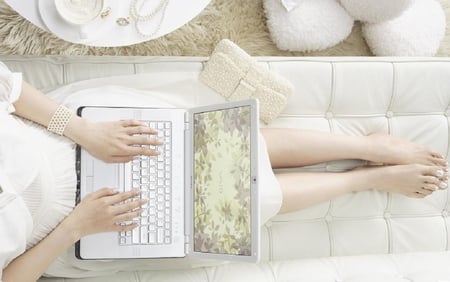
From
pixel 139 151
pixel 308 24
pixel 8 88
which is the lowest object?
pixel 139 151

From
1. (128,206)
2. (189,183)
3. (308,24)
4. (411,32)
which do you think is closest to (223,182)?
(189,183)

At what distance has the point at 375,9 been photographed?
66.0 inches

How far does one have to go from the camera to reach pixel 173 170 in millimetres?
1359

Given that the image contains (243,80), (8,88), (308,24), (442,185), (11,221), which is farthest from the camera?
(308,24)

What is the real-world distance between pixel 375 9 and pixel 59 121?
2.95 feet

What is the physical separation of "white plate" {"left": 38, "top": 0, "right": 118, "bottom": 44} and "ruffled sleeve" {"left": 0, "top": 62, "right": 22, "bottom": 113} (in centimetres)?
13

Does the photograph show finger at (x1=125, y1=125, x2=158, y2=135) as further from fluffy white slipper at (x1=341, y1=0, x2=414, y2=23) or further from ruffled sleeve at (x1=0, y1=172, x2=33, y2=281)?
fluffy white slipper at (x1=341, y1=0, x2=414, y2=23)

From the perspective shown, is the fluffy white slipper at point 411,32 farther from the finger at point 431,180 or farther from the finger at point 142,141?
the finger at point 142,141

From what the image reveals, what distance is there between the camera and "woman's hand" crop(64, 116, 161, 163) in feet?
4.28

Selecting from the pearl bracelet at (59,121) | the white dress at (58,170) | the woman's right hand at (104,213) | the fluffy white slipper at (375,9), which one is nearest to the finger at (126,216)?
the woman's right hand at (104,213)

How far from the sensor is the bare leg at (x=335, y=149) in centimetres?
149

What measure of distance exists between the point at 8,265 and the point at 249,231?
0.48 metres

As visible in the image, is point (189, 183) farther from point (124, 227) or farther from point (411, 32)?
point (411, 32)

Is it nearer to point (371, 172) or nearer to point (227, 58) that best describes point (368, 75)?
point (371, 172)
